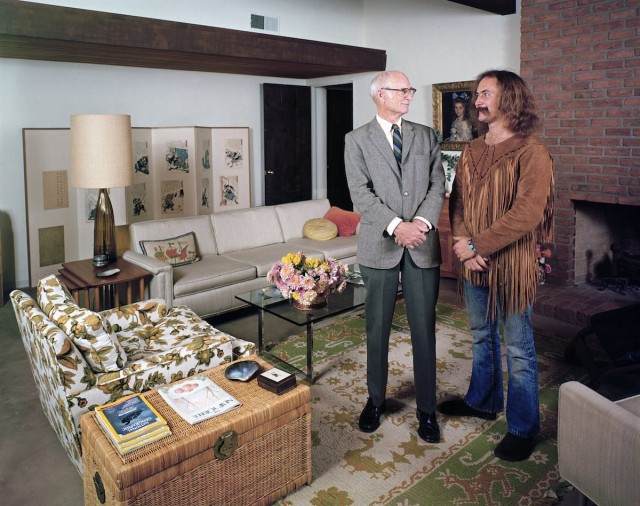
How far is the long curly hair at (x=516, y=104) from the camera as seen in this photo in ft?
7.80

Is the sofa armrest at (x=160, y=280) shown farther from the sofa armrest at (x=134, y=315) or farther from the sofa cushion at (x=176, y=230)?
the sofa armrest at (x=134, y=315)

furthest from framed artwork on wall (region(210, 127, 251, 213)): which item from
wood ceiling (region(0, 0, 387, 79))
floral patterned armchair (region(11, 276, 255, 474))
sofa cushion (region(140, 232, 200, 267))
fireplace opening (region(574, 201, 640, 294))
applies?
floral patterned armchair (region(11, 276, 255, 474))

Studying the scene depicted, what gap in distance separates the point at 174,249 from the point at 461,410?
279cm

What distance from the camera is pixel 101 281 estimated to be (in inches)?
150

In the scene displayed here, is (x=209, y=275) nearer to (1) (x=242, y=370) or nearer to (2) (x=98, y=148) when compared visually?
(2) (x=98, y=148)

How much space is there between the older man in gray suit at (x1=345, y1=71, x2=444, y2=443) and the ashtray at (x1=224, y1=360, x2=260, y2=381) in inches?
25.0

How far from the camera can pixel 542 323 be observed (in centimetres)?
441

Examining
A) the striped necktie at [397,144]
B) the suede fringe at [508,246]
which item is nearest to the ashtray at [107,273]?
the striped necktie at [397,144]

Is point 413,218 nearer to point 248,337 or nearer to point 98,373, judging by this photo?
point 98,373

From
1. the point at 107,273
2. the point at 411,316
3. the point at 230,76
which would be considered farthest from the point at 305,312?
the point at 230,76

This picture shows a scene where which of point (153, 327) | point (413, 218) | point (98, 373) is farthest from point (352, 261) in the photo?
point (98, 373)

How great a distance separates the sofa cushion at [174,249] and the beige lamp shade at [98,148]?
0.75 metres

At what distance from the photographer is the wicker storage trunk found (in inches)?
74.3

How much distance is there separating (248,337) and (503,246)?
2336mm
